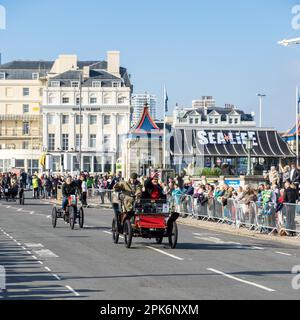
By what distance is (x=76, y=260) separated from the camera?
2038 centimetres

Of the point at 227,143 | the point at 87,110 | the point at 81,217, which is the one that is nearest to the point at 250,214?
the point at 81,217

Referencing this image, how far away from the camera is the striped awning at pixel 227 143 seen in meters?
75.9

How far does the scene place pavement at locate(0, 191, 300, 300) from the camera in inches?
588

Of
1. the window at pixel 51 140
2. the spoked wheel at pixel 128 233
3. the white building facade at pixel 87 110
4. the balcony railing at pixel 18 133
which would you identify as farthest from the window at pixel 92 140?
the spoked wheel at pixel 128 233

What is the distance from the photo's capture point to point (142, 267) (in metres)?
19.1

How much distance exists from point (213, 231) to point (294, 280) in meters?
15.4

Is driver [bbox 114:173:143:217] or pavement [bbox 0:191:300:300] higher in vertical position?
driver [bbox 114:173:143:217]

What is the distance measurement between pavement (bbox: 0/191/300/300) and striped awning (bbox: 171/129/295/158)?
4588 cm

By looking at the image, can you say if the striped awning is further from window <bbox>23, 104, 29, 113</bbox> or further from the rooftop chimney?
window <bbox>23, 104, 29, 113</bbox>

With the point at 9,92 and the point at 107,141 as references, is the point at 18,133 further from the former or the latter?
the point at 107,141

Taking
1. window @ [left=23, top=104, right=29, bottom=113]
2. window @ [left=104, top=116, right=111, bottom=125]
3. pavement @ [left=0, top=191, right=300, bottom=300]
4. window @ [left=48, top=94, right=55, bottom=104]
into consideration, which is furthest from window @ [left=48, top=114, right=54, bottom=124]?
pavement @ [left=0, top=191, right=300, bottom=300]

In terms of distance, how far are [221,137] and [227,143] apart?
1029 millimetres
